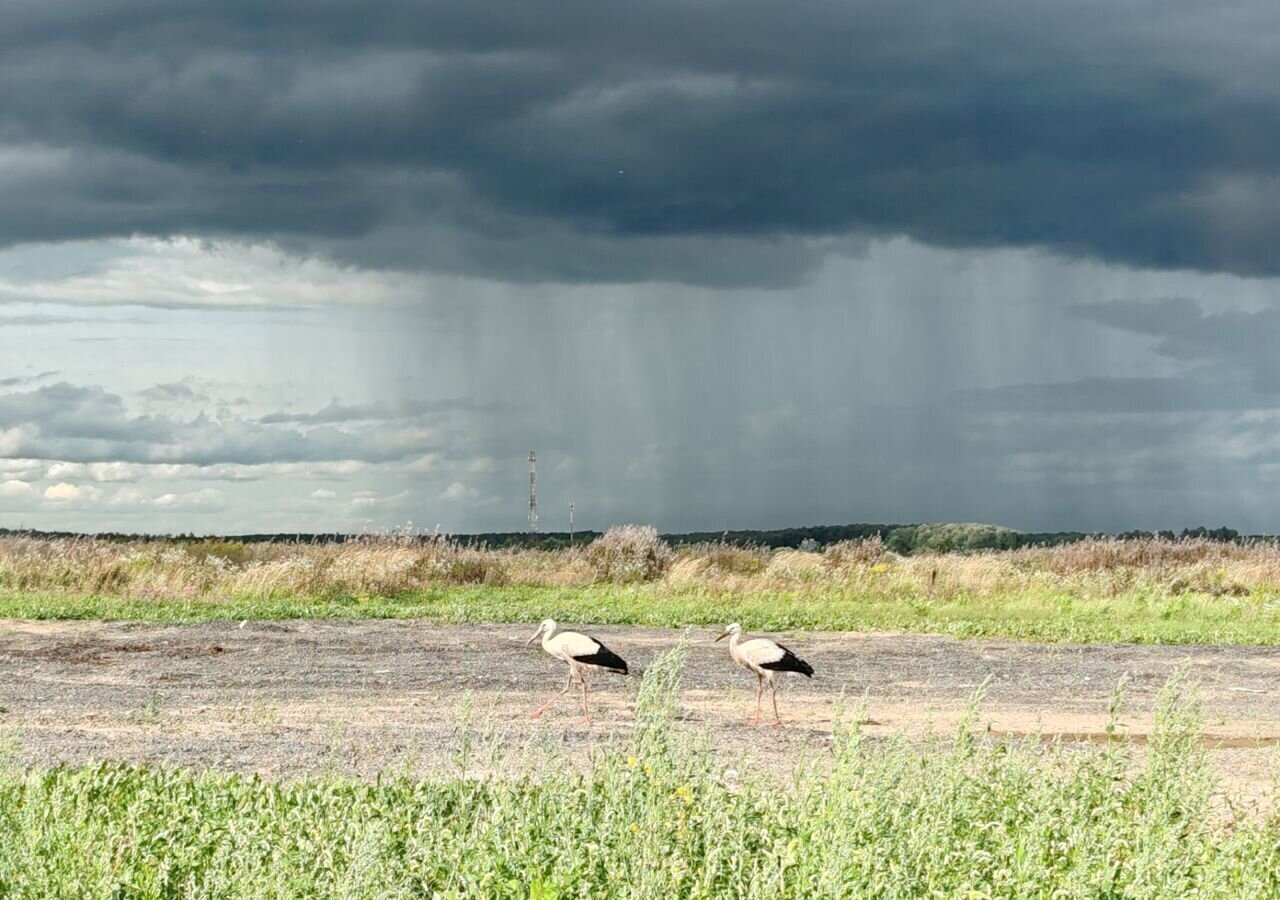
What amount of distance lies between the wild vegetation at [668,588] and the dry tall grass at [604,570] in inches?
2.0

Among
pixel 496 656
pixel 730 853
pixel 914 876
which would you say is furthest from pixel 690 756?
pixel 496 656

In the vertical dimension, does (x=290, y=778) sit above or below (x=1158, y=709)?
below

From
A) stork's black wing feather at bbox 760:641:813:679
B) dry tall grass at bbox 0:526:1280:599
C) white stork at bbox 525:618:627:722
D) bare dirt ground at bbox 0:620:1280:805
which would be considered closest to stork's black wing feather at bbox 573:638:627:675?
white stork at bbox 525:618:627:722

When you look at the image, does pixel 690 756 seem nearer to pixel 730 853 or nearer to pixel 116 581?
pixel 730 853

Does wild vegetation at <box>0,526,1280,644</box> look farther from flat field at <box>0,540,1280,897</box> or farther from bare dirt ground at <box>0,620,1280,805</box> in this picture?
bare dirt ground at <box>0,620,1280,805</box>

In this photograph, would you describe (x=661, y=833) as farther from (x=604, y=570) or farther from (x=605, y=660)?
(x=604, y=570)

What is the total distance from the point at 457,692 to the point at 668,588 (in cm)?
1505

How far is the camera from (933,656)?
1698 centimetres

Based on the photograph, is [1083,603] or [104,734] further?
[1083,603]

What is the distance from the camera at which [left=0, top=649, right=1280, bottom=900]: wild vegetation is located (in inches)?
206

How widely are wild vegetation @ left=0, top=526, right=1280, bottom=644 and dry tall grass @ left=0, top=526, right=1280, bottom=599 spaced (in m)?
0.05

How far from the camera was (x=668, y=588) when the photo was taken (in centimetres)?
2747

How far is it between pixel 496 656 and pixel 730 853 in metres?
10.3

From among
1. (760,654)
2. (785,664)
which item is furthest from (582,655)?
(785,664)
